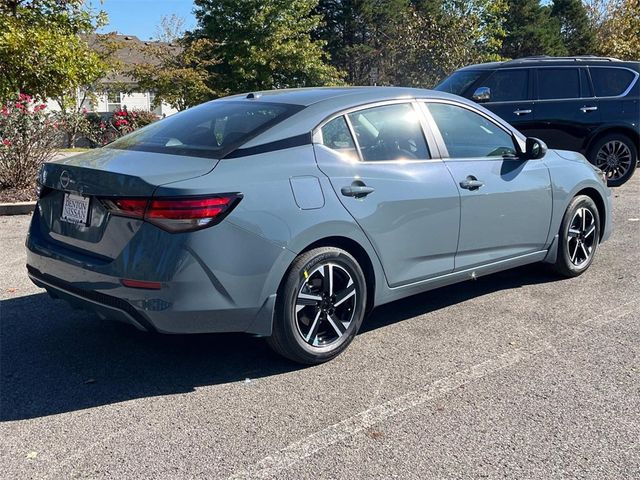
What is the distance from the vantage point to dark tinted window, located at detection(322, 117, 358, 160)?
13.6 ft

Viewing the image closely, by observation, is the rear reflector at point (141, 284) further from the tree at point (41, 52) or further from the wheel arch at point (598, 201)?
the tree at point (41, 52)

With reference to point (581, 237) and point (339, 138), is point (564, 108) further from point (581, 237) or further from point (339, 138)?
point (339, 138)

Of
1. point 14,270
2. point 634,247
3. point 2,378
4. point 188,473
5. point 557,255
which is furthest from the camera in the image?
point 634,247

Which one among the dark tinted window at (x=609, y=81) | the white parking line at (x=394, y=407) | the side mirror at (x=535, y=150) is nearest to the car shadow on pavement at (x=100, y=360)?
the white parking line at (x=394, y=407)

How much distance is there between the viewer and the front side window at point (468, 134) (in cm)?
480

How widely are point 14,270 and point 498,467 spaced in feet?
15.8

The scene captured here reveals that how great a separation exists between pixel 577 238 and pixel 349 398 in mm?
3096

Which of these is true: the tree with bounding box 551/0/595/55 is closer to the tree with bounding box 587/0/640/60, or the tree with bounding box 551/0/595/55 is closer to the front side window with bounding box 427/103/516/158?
the tree with bounding box 587/0/640/60

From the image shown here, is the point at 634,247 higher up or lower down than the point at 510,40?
lower down

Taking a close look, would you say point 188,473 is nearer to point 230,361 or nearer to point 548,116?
point 230,361

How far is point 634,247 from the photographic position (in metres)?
6.98

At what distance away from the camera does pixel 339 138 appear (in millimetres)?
4211

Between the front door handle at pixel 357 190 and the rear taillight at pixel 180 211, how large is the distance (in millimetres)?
821

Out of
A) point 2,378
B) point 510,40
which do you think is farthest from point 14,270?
point 510,40
